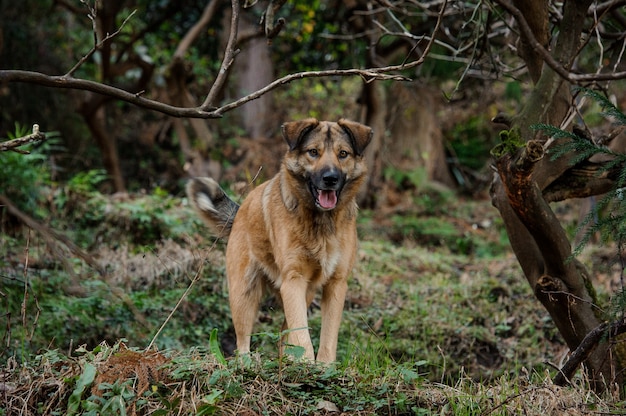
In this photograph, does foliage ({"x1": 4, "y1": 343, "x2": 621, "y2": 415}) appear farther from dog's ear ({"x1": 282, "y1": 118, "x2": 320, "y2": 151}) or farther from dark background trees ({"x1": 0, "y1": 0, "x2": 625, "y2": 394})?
dark background trees ({"x1": 0, "y1": 0, "x2": 625, "y2": 394})

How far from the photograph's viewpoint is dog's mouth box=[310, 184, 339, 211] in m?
5.69

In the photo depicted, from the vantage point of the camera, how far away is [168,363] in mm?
3930

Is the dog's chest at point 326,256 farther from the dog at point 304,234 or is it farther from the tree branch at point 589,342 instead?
the tree branch at point 589,342

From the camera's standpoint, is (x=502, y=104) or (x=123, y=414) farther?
(x=502, y=104)

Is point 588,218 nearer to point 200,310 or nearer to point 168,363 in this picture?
point 168,363

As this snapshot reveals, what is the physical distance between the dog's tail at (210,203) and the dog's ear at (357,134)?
1.49 metres

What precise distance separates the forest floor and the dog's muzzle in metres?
0.94

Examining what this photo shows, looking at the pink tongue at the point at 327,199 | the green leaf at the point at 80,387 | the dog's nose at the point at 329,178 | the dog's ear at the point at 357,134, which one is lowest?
the green leaf at the point at 80,387

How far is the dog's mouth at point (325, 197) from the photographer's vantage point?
5688mm

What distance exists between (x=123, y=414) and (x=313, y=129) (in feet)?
10.6

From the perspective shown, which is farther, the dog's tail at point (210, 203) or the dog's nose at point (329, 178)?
the dog's tail at point (210, 203)

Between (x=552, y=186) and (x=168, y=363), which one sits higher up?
(x=552, y=186)

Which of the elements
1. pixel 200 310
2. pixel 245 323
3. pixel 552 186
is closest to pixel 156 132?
pixel 200 310

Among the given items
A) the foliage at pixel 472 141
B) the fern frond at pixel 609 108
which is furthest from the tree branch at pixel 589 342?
the foliage at pixel 472 141
